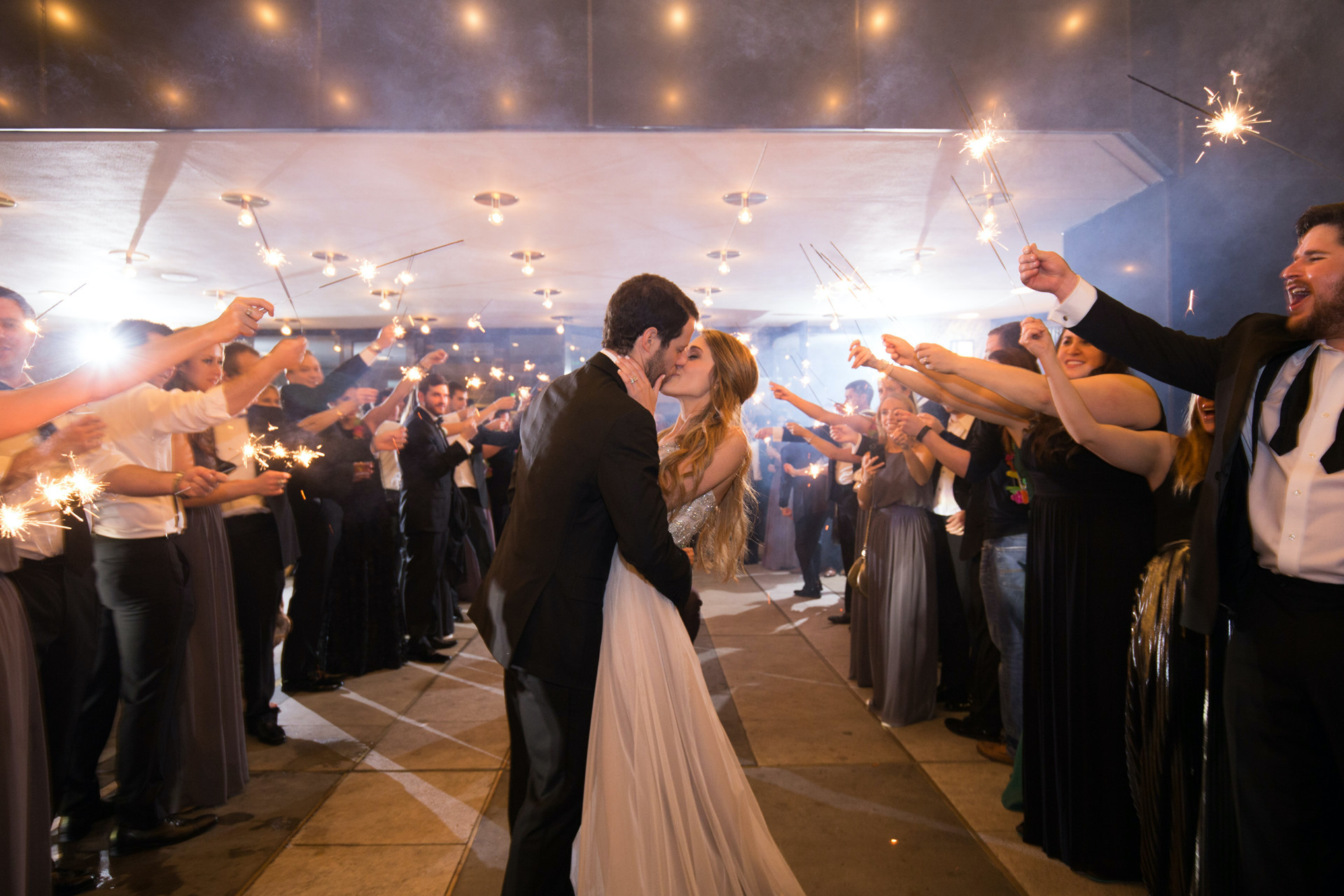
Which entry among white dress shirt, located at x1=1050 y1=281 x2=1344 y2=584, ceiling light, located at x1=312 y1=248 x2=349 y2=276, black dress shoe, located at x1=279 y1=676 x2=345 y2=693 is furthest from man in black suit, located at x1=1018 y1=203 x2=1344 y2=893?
ceiling light, located at x1=312 y1=248 x2=349 y2=276

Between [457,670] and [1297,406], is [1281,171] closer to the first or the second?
[1297,406]

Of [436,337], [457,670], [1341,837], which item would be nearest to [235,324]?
[1341,837]

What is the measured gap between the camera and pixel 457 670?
4457 millimetres

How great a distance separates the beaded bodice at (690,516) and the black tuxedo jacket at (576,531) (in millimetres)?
552

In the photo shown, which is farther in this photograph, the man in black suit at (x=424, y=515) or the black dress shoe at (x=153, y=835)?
the man in black suit at (x=424, y=515)

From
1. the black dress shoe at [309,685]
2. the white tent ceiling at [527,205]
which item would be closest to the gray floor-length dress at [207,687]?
the black dress shoe at [309,685]

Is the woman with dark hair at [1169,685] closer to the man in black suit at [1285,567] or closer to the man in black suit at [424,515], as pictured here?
the man in black suit at [1285,567]

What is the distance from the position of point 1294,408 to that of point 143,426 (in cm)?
315

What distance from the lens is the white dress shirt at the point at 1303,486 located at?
147 centimetres

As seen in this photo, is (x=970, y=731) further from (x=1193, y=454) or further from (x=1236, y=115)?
(x=1236, y=115)

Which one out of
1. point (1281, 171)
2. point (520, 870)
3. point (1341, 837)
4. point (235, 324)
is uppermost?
point (1281, 171)

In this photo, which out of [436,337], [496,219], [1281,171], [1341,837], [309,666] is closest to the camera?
[1341,837]

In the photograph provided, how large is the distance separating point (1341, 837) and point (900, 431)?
197 centimetres

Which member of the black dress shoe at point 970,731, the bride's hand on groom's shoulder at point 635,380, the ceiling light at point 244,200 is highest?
the ceiling light at point 244,200
